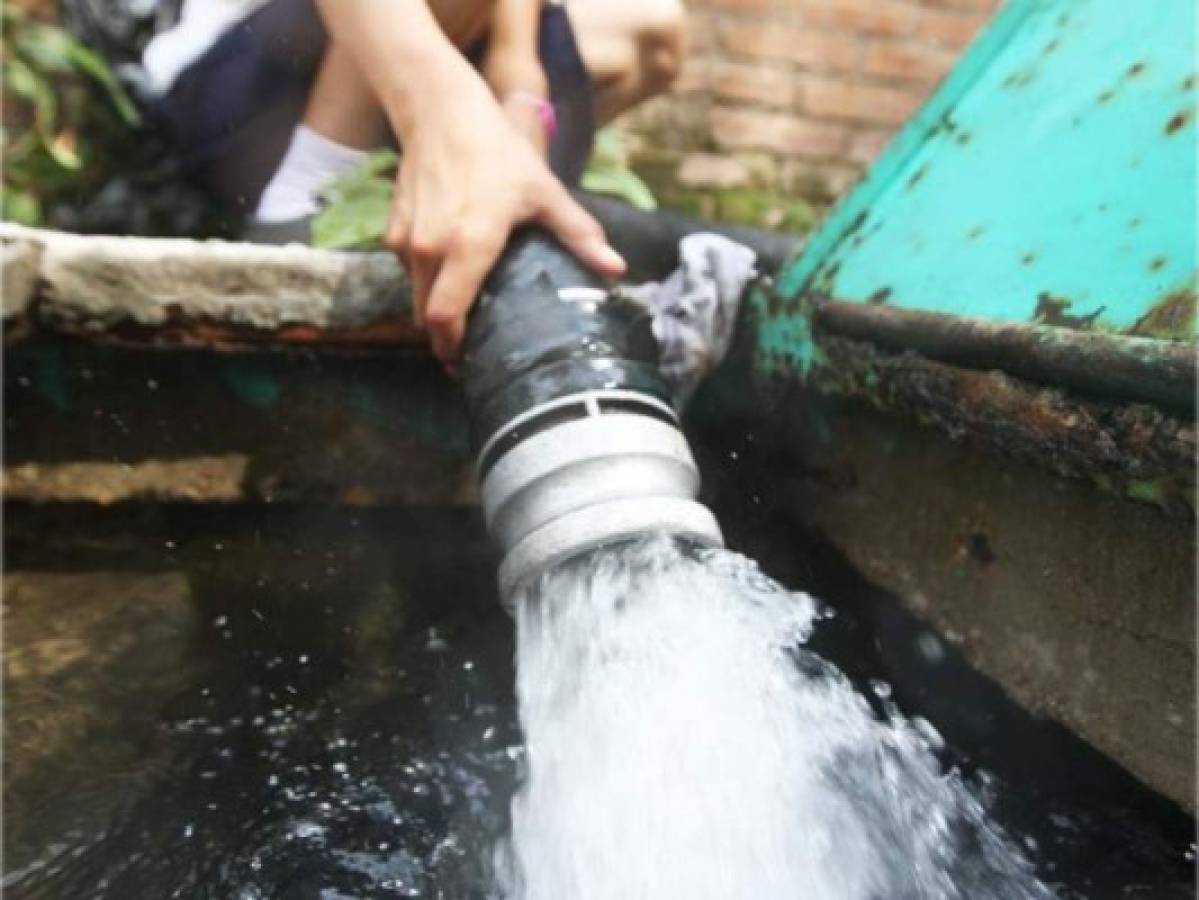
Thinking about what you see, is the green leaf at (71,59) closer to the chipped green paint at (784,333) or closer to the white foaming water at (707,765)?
the chipped green paint at (784,333)

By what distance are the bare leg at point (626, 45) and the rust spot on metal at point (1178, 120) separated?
2.98ft

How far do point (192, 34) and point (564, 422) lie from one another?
3.03 feet

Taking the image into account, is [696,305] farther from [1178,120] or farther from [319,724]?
[319,724]

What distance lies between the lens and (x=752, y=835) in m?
0.61

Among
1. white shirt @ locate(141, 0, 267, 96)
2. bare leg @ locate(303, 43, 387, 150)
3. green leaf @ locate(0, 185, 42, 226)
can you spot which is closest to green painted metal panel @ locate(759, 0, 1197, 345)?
bare leg @ locate(303, 43, 387, 150)

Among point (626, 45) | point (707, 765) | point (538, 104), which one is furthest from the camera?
point (626, 45)

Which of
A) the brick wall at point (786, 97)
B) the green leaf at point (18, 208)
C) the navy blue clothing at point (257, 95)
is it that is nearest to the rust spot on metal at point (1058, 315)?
the navy blue clothing at point (257, 95)

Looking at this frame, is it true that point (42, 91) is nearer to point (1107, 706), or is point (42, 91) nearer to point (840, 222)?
point (840, 222)

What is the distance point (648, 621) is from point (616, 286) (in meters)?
0.32

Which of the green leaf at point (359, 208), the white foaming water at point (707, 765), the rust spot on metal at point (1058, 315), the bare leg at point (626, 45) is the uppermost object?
the bare leg at point (626, 45)

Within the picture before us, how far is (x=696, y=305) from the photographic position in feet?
3.57

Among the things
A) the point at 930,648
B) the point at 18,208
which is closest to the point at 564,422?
the point at 930,648

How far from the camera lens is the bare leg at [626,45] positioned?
63.1 inches

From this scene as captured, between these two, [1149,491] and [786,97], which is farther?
[786,97]
